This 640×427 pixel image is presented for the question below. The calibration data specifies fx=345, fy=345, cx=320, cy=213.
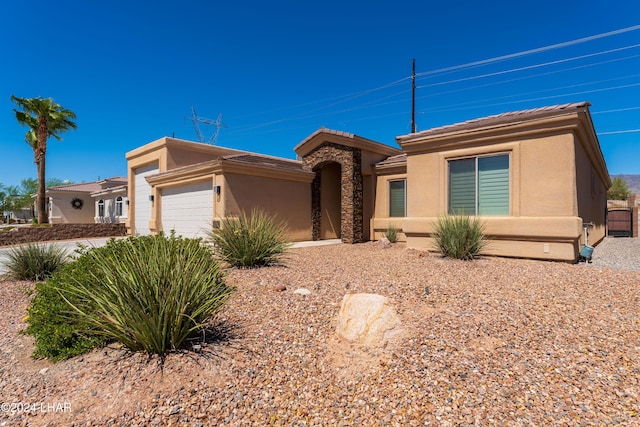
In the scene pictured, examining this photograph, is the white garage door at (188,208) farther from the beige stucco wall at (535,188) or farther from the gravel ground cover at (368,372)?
the gravel ground cover at (368,372)

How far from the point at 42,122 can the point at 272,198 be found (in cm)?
1887

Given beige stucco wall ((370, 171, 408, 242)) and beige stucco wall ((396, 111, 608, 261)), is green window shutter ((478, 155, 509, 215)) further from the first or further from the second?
beige stucco wall ((370, 171, 408, 242))

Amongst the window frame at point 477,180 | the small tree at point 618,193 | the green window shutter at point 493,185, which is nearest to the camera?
the window frame at point 477,180

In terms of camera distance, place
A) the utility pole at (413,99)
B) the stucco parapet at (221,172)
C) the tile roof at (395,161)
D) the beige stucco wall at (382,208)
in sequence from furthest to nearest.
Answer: the utility pole at (413,99) → the beige stucco wall at (382,208) → the tile roof at (395,161) → the stucco parapet at (221,172)

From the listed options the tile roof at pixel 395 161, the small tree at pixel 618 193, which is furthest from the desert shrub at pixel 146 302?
the small tree at pixel 618 193

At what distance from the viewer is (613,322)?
4.24m

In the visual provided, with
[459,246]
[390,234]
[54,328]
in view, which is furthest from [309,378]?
[390,234]

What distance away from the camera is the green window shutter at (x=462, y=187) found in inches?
375

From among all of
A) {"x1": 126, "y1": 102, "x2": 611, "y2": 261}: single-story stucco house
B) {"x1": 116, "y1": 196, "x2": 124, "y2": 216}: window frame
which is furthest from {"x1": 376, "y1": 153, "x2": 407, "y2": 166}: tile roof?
{"x1": 116, "y1": 196, "x2": 124, "y2": 216}: window frame

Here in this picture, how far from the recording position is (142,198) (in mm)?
19109

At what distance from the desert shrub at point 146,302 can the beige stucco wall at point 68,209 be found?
28842 mm

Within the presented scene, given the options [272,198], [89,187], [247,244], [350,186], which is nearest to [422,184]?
[350,186]

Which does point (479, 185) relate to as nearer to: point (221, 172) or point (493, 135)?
point (493, 135)

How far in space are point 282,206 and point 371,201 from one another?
3.77 m
